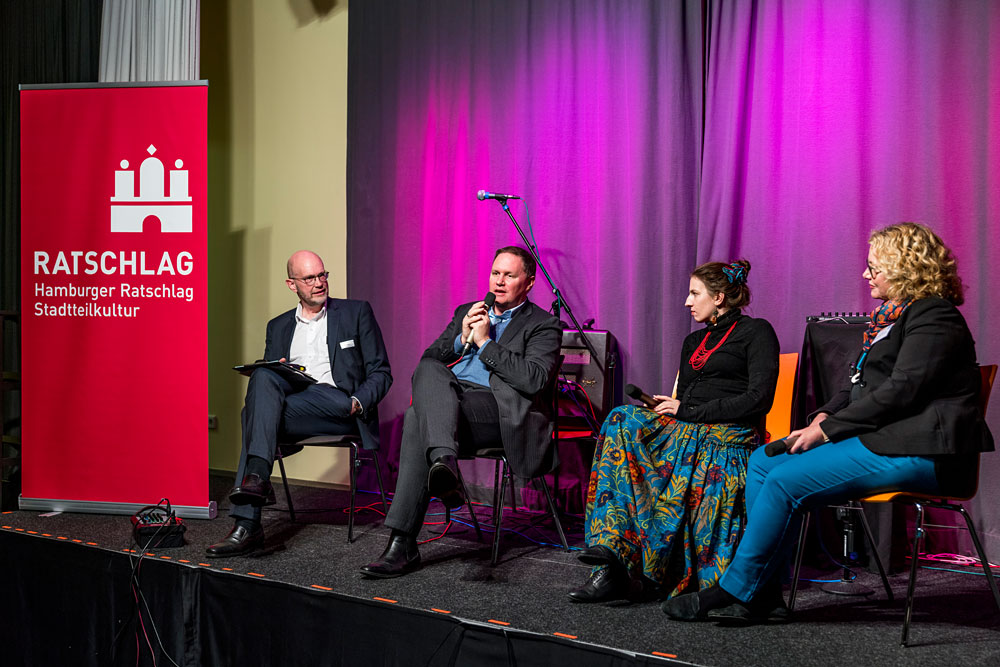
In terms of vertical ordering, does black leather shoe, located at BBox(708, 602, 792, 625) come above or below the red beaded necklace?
below

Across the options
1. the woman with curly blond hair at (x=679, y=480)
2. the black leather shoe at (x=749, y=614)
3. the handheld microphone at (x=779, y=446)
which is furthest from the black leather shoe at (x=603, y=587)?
the handheld microphone at (x=779, y=446)

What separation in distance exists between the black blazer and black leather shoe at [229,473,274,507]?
191 centimetres

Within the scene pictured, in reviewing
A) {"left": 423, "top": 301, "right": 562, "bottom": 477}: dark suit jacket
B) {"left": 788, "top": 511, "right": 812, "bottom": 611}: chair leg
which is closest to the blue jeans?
{"left": 788, "top": 511, "right": 812, "bottom": 611}: chair leg

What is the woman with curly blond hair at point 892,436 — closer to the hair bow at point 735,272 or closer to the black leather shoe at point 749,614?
the black leather shoe at point 749,614

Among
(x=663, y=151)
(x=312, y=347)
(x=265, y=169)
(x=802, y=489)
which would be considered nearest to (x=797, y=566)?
(x=802, y=489)

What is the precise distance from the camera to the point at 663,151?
3.74 meters

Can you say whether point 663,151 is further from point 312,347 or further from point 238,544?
point 238,544

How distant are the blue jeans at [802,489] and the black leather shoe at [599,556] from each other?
330 millimetres

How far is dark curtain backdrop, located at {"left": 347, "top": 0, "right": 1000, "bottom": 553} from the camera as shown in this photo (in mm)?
3207

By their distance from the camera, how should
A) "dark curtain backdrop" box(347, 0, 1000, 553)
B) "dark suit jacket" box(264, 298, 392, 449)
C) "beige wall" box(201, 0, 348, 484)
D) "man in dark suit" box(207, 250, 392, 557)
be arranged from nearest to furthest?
"man in dark suit" box(207, 250, 392, 557) → "dark curtain backdrop" box(347, 0, 1000, 553) → "dark suit jacket" box(264, 298, 392, 449) → "beige wall" box(201, 0, 348, 484)

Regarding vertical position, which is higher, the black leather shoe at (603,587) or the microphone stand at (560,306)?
the microphone stand at (560,306)

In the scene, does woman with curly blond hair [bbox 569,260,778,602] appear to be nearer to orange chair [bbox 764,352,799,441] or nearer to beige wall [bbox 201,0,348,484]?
orange chair [bbox 764,352,799,441]

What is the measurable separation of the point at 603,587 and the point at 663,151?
200cm

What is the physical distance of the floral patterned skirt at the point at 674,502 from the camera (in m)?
2.53
